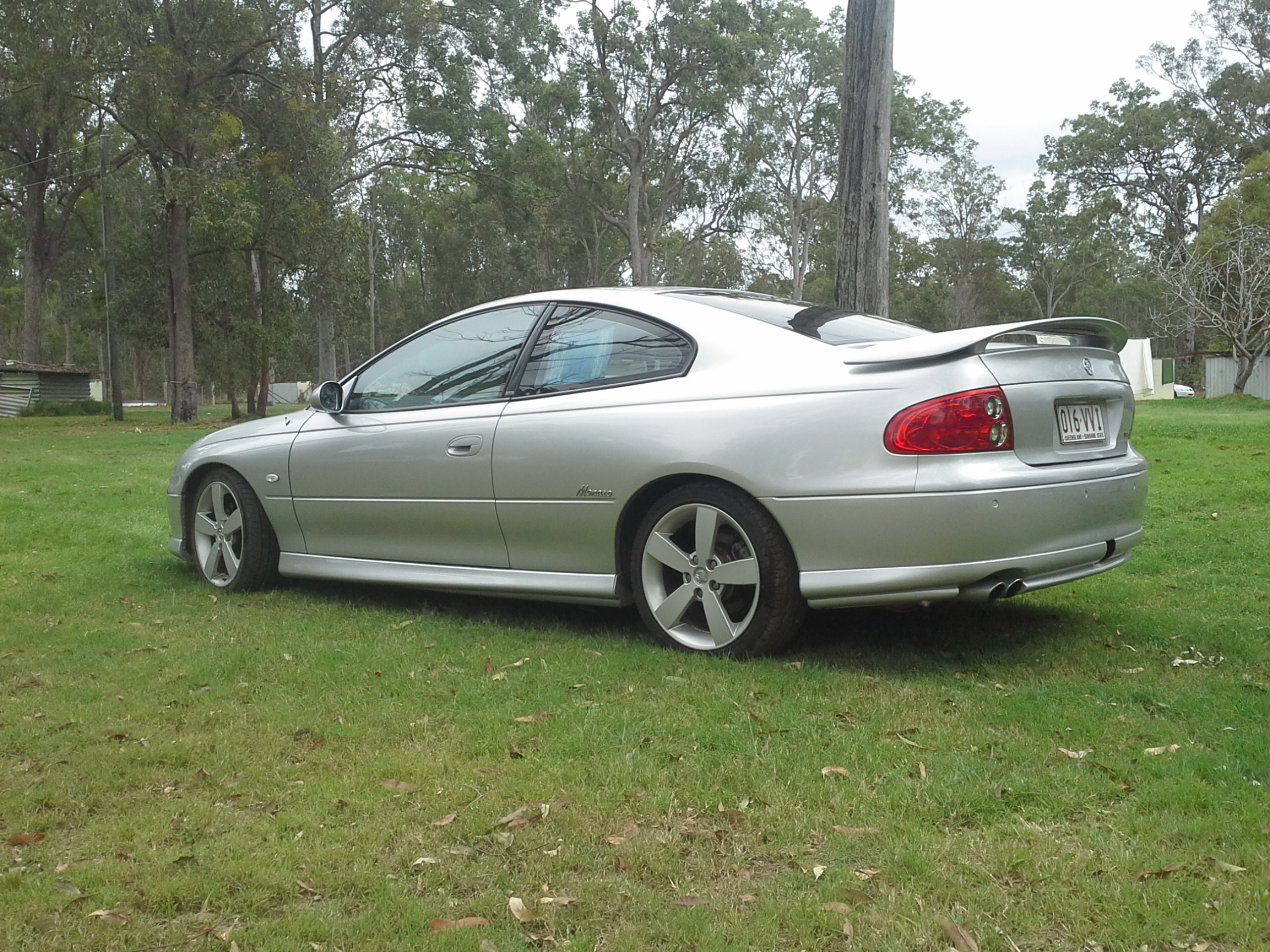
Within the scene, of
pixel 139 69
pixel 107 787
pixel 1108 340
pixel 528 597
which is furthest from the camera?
pixel 139 69

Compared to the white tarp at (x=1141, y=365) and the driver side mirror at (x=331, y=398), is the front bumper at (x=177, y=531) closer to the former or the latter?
the driver side mirror at (x=331, y=398)

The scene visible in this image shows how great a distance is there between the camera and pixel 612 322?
17.4 feet

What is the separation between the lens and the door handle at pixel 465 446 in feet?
17.7

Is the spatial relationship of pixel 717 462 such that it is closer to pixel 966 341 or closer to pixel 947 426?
pixel 947 426

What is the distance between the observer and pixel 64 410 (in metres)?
38.8

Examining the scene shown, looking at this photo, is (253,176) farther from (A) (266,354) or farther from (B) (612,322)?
(B) (612,322)

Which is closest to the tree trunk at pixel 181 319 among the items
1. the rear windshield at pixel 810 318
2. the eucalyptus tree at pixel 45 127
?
the eucalyptus tree at pixel 45 127

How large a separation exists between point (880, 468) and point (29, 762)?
2.86m

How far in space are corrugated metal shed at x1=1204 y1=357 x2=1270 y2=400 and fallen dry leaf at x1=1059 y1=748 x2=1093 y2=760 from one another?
34440 mm

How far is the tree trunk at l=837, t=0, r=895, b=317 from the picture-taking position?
8.66 m

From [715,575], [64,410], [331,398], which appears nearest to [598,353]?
[715,575]

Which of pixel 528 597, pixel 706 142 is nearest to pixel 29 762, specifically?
pixel 528 597

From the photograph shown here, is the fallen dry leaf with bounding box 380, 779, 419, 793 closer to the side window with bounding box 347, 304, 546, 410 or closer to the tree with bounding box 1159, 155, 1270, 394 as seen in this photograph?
the side window with bounding box 347, 304, 546, 410

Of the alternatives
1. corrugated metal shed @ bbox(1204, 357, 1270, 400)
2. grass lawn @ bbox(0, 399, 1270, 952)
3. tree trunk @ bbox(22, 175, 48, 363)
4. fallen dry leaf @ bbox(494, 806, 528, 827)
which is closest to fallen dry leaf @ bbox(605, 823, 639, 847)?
grass lawn @ bbox(0, 399, 1270, 952)
